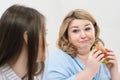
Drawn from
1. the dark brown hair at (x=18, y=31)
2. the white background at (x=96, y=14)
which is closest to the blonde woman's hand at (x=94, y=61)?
the dark brown hair at (x=18, y=31)

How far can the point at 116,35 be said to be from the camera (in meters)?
1.88

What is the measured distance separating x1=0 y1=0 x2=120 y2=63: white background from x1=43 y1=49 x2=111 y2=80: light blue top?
1.63 feet

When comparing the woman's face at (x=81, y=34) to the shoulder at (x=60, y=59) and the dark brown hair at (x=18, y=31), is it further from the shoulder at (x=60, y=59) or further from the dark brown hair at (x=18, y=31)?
the dark brown hair at (x=18, y=31)

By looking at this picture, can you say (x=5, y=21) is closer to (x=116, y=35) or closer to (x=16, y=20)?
(x=16, y=20)

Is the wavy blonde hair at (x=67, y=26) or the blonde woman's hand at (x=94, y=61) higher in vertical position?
the wavy blonde hair at (x=67, y=26)

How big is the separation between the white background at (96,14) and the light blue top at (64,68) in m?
0.50

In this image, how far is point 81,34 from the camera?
1311 millimetres

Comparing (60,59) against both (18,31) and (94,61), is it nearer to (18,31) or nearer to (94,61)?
(94,61)

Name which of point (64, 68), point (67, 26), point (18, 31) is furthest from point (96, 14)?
point (18, 31)

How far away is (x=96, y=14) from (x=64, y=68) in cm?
66

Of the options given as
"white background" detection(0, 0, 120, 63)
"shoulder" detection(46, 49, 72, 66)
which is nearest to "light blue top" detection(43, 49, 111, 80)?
"shoulder" detection(46, 49, 72, 66)

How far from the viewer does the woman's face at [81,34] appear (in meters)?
1.32

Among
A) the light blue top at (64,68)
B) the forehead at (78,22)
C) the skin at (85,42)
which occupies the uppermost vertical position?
the forehead at (78,22)

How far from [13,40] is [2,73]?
0.13m
